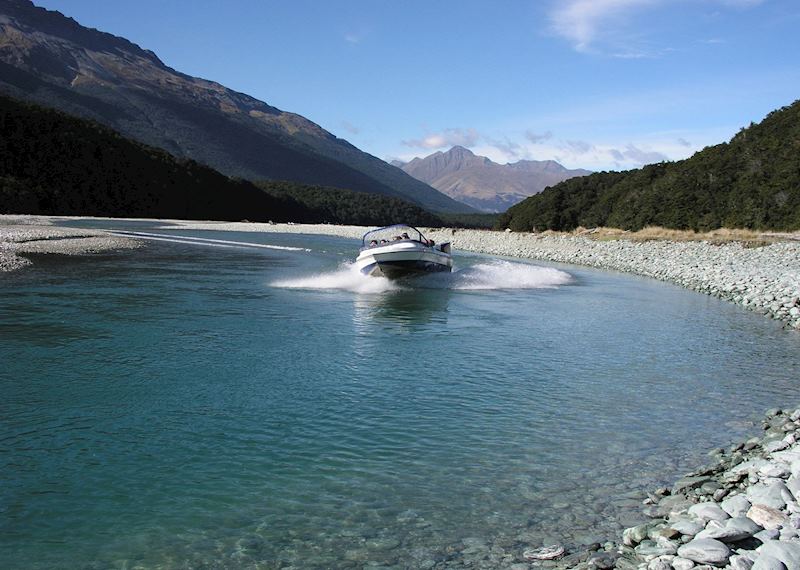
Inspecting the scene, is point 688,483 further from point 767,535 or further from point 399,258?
point 399,258

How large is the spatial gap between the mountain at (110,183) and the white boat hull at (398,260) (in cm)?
8154

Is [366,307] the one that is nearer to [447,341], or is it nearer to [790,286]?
[447,341]

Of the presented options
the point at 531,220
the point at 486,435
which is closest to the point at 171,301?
the point at 486,435

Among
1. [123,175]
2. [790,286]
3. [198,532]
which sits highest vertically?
[123,175]

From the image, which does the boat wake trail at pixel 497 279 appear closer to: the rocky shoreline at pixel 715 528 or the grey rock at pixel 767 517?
the rocky shoreline at pixel 715 528

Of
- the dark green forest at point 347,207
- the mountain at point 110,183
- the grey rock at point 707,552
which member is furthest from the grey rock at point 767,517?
the dark green forest at point 347,207

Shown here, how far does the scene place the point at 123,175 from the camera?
431 feet

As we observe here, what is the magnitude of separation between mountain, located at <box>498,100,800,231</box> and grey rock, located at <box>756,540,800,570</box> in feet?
162

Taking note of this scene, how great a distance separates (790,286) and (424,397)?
64.4 feet

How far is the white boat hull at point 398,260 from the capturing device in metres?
28.4

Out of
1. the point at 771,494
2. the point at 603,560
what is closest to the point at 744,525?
the point at 771,494

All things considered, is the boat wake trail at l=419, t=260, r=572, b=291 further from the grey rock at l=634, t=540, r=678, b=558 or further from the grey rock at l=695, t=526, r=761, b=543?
the grey rock at l=695, t=526, r=761, b=543

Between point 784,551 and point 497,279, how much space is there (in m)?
28.5

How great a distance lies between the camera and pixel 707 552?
5441 mm
